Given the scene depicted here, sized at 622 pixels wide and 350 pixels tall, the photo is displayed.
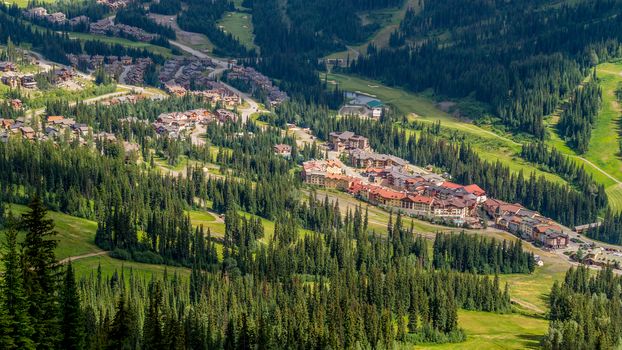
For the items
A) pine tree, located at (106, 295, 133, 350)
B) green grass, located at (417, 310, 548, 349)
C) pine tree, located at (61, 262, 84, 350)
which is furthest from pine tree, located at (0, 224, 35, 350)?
green grass, located at (417, 310, 548, 349)

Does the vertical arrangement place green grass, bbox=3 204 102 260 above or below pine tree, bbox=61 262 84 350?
below

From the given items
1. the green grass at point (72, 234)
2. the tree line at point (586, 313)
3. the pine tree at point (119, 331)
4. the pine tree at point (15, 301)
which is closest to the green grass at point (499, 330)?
the tree line at point (586, 313)

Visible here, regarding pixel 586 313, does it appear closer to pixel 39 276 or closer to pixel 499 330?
pixel 499 330

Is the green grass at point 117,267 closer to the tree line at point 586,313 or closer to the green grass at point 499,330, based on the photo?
the green grass at point 499,330

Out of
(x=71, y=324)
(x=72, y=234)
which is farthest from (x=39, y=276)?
(x=72, y=234)

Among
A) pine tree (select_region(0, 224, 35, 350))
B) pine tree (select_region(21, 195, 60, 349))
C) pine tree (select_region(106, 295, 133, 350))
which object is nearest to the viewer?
pine tree (select_region(0, 224, 35, 350))

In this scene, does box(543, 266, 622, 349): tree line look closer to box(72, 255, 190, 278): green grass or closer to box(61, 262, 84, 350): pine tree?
box(72, 255, 190, 278): green grass

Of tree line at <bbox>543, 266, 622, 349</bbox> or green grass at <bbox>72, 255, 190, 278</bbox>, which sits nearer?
tree line at <bbox>543, 266, 622, 349</bbox>
